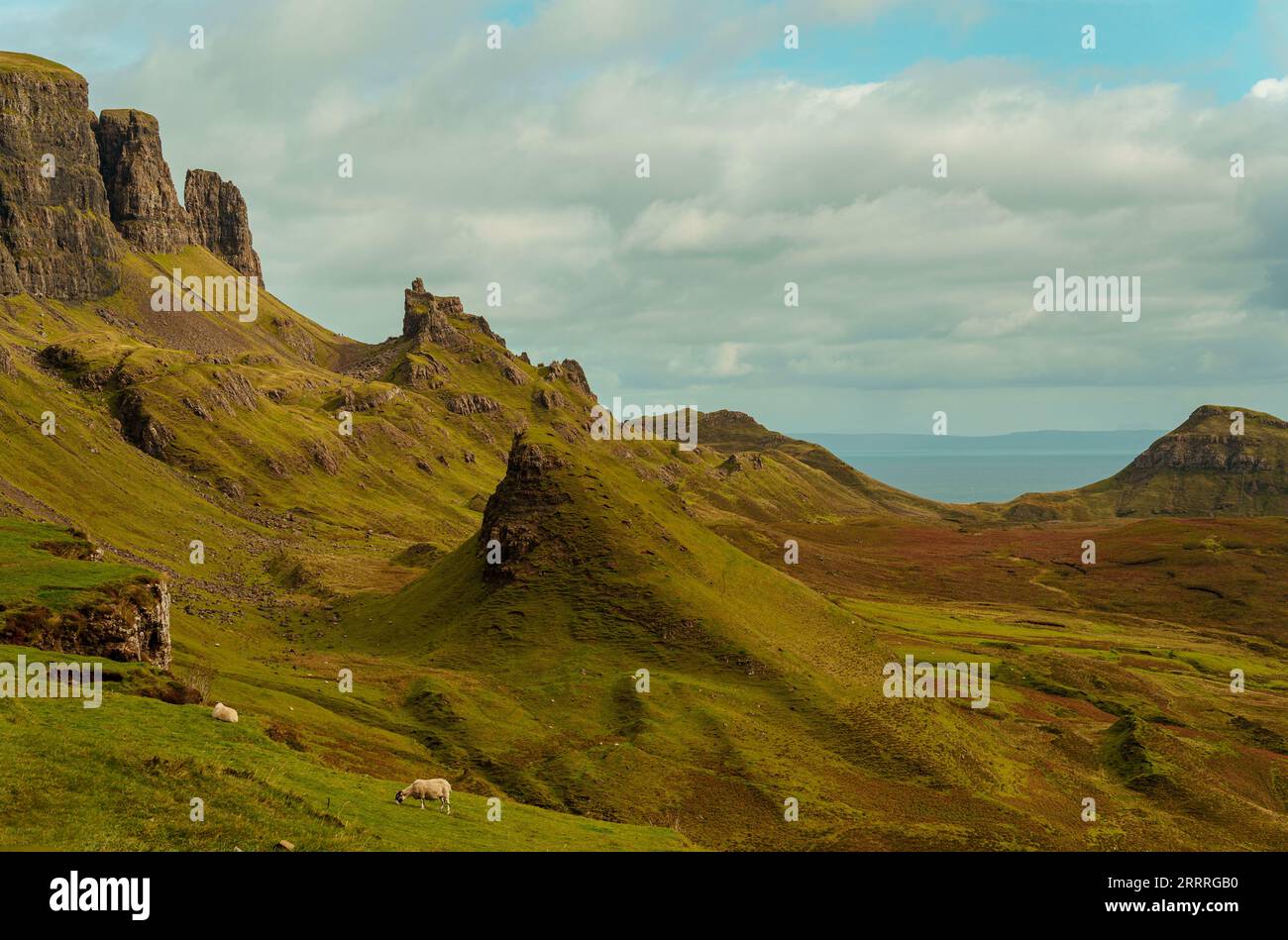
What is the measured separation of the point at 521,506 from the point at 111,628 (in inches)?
2816

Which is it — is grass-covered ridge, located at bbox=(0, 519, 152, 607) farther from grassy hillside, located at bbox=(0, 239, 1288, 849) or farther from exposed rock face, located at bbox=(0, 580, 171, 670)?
exposed rock face, located at bbox=(0, 580, 171, 670)

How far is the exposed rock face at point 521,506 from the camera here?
124 meters

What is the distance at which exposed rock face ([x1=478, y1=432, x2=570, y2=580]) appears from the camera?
405ft

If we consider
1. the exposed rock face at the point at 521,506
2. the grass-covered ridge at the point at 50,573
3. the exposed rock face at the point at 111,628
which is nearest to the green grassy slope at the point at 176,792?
the exposed rock face at the point at 111,628

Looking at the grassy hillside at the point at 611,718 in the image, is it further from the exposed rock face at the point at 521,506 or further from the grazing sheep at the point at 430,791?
the grazing sheep at the point at 430,791

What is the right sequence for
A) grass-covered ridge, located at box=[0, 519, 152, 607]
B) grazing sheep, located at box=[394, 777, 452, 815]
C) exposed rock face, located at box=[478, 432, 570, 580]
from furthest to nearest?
exposed rock face, located at box=[478, 432, 570, 580]
grass-covered ridge, located at box=[0, 519, 152, 607]
grazing sheep, located at box=[394, 777, 452, 815]

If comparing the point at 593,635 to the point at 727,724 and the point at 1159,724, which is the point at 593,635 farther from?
the point at 1159,724

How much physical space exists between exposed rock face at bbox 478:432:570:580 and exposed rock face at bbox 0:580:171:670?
58.2m

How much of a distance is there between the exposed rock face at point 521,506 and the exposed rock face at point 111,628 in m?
58.2

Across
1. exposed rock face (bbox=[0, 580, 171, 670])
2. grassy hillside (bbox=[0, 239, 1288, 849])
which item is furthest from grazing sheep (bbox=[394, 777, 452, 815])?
exposed rock face (bbox=[0, 580, 171, 670])

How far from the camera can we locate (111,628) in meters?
60.2
